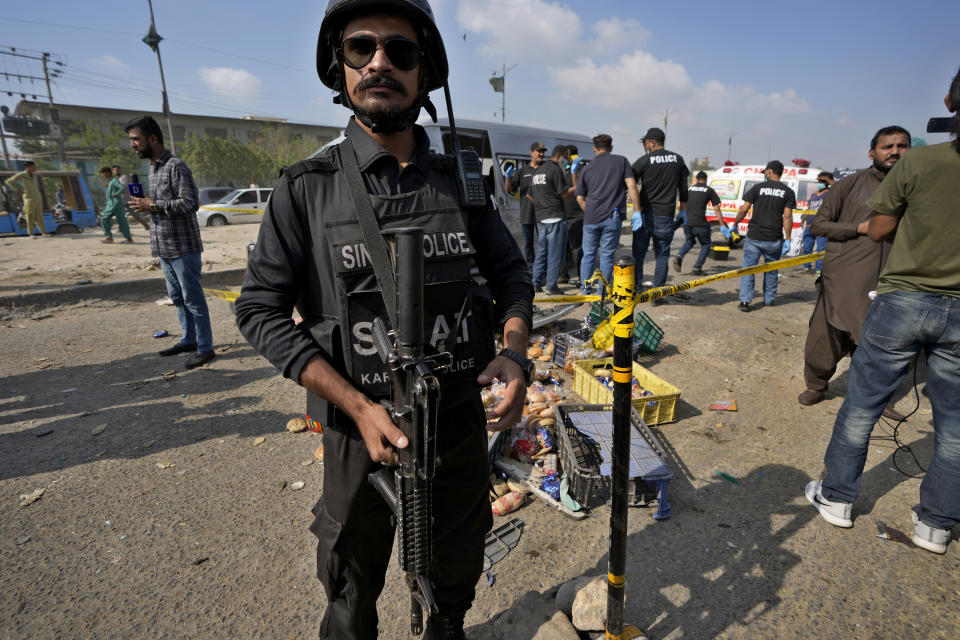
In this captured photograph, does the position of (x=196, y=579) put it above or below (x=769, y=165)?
below

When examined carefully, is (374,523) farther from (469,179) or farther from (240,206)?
(240,206)

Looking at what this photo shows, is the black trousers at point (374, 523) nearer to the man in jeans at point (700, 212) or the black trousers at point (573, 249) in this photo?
the black trousers at point (573, 249)

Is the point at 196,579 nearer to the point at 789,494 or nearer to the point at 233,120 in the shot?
the point at 789,494

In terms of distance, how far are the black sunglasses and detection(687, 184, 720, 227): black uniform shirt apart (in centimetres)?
916

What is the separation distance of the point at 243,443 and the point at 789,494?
3846 millimetres

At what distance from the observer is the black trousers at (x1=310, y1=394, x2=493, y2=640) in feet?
4.67

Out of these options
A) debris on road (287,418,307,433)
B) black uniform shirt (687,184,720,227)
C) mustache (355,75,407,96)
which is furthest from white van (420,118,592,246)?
mustache (355,75,407,96)

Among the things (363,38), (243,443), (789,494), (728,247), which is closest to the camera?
(363,38)

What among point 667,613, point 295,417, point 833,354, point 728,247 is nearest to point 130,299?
point 295,417

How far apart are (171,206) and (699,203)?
29.3 feet

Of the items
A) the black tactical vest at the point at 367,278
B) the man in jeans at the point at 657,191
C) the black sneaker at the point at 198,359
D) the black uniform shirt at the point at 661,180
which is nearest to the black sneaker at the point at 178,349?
the black sneaker at the point at 198,359

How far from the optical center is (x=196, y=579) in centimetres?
235

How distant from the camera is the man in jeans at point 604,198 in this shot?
20.9ft

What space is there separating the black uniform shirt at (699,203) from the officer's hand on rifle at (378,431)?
9541 mm
